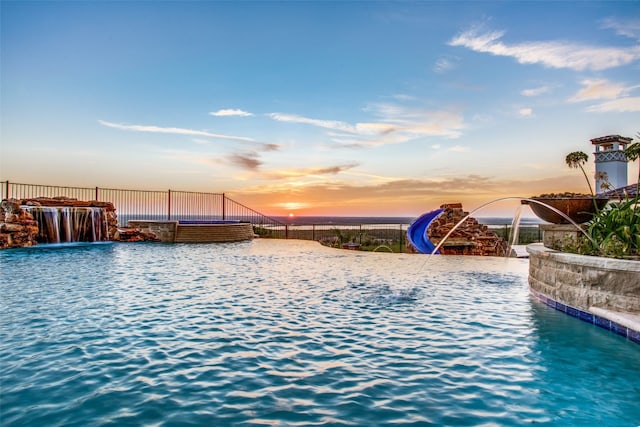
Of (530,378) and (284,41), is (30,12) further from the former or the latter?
(530,378)

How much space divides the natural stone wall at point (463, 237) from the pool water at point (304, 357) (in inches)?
292

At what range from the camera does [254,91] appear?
1659 centimetres

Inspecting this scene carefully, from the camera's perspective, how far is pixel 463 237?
16.6 metres

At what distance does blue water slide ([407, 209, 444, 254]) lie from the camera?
15672mm

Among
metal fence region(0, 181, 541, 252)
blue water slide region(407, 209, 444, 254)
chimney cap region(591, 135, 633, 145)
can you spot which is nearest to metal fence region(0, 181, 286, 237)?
metal fence region(0, 181, 541, 252)

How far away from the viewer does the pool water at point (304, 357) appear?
3.38 m

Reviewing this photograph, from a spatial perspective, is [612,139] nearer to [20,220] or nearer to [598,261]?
[598,261]

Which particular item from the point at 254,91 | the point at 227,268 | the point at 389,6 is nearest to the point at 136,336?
the point at 227,268

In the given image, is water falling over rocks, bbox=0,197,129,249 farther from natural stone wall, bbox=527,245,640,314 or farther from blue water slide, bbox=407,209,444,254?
natural stone wall, bbox=527,245,640,314

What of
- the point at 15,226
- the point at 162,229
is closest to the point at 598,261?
the point at 162,229

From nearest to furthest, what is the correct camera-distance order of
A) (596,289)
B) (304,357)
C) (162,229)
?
(304,357)
(596,289)
(162,229)

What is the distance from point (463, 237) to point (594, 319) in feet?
35.8

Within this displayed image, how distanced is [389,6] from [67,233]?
19.5 metres

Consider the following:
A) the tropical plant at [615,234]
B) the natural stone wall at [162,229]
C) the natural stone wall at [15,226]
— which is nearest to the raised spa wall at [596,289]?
the tropical plant at [615,234]
